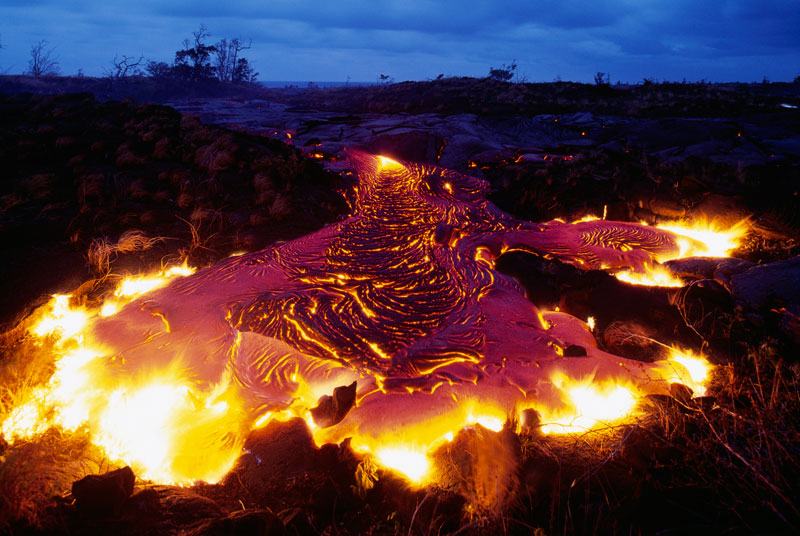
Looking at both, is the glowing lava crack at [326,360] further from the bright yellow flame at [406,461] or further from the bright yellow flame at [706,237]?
the bright yellow flame at [706,237]

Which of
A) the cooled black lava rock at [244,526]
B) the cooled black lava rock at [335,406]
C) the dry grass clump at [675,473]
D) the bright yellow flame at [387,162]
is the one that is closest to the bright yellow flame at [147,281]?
the cooled black lava rock at [335,406]

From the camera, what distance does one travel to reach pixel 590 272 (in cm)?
427

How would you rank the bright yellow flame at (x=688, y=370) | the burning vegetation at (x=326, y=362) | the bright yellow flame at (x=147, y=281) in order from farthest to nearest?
the bright yellow flame at (x=147, y=281) < the bright yellow flame at (x=688, y=370) < the burning vegetation at (x=326, y=362)

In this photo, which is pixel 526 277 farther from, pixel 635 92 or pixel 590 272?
pixel 635 92

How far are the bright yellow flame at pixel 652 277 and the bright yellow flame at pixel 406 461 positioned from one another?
314cm

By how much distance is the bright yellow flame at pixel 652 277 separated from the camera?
408 cm

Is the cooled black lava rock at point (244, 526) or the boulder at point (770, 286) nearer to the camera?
the cooled black lava rock at point (244, 526)

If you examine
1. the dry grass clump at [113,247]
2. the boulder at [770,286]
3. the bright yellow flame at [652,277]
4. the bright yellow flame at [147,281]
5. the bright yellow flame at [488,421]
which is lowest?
the bright yellow flame at [488,421]

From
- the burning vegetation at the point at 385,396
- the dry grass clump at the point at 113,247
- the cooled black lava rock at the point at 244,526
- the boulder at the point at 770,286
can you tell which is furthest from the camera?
the dry grass clump at the point at 113,247

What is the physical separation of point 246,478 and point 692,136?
9.61 metres

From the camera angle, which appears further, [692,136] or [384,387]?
[692,136]

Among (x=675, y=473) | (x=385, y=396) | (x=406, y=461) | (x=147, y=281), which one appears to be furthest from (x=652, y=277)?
(x=147, y=281)

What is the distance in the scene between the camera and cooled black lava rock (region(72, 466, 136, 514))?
5.80ft

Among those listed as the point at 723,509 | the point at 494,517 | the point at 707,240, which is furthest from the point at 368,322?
the point at 707,240
